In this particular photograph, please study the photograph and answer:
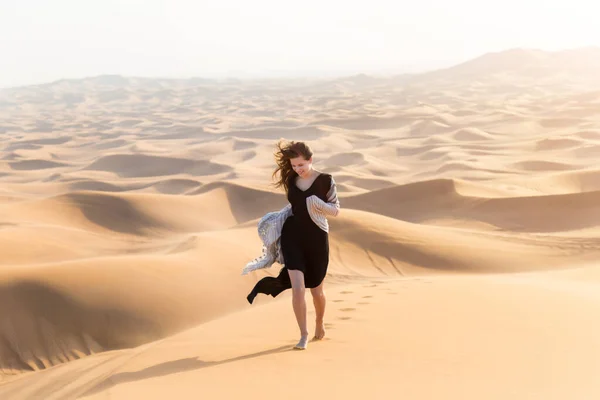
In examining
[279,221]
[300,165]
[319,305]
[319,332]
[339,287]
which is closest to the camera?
[300,165]

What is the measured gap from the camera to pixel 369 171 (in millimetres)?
27500

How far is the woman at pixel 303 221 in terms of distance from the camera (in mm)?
4379

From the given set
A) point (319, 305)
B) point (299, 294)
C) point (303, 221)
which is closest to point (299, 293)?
point (299, 294)

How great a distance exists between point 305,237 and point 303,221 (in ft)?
0.38

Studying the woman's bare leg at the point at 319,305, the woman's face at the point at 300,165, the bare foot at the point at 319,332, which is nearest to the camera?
the woman's face at the point at 300,165

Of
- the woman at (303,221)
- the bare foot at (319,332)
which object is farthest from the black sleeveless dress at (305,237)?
the bare foot at (319,332)

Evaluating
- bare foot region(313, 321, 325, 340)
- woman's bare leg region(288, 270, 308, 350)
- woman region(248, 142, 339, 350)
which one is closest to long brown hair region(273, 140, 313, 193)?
woman region(248, 142, 339, 350)

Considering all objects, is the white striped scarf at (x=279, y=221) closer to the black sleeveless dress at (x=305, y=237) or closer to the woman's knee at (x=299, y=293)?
the black sleeveless dress at (x=305, y=237)

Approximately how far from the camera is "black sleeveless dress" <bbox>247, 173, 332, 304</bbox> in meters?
4.43

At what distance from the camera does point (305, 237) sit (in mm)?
4461

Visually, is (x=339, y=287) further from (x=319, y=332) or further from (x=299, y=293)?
(x=299, y=293)

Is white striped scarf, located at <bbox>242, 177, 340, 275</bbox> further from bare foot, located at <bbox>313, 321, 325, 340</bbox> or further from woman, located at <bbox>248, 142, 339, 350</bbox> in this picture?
bare foot, located at <bbox>313, 321, 325, 340</bbox>

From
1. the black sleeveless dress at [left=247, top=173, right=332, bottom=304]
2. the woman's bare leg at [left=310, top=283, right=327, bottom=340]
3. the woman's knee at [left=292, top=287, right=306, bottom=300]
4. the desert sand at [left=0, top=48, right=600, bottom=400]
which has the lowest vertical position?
the desert sand at [left=0, top=48, right=600, bottom=400]

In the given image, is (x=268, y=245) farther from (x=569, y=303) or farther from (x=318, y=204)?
(x=569, y=303)
